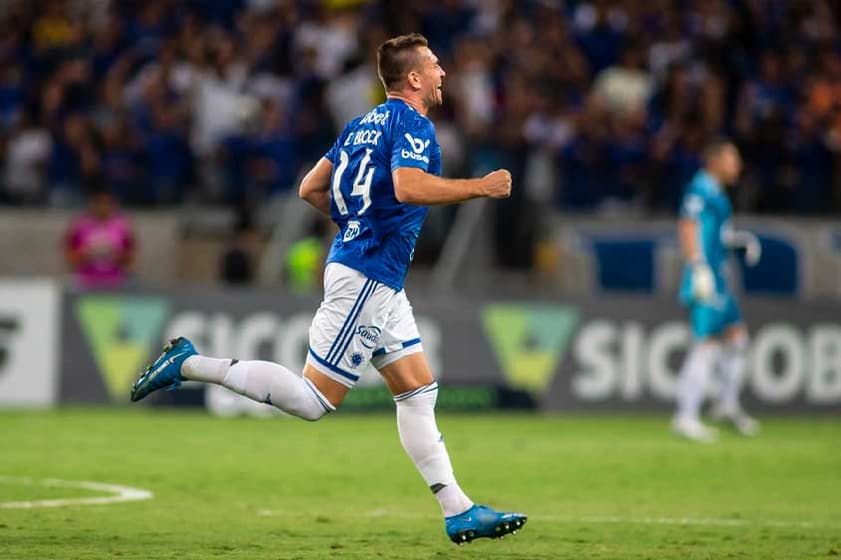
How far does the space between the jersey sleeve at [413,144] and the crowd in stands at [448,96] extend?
12.0 meters

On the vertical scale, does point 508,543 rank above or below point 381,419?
below

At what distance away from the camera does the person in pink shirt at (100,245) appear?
17.8 m

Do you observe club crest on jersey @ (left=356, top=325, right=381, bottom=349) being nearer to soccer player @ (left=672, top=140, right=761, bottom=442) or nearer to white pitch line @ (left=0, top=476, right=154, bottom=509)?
white pitch line @ (left=0, top=476, right=154, bottom=509)

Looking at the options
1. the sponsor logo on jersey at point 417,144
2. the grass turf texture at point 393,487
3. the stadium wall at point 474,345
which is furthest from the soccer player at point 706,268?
the sponsor logo on jersey at point 417,144

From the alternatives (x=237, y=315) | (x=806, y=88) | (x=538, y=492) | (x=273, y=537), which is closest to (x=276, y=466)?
(x=538, y=492)

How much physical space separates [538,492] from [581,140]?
1019 cm

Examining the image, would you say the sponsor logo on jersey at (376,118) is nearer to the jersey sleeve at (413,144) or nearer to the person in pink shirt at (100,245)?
the jersey sleeve at (413,144)

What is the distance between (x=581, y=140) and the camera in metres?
20.3

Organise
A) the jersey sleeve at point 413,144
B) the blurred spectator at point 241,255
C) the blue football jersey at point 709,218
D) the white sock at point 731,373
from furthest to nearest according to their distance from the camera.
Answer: the blurred spectator at point 241,255, the white sock at point 731,373, the blue football jersey at point 709,218, the jersey sleeve at point 413,144

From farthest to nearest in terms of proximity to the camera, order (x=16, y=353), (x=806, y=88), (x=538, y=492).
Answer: (x=806, y=88), (x=16, y=353), (x=538, y=492)

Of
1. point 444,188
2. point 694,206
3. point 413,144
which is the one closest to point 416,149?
point 413,144

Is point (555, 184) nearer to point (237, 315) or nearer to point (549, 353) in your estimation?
point (549, 353)

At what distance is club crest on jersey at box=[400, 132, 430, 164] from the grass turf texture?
6.17ft

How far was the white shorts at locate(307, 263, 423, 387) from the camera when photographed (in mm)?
7676
